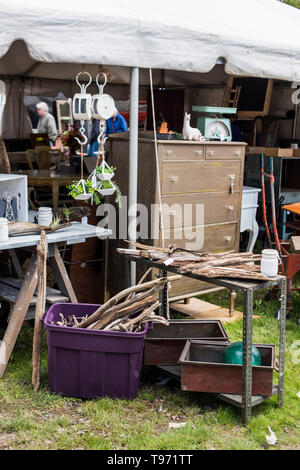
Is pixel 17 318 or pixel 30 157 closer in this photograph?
pixel 17 318

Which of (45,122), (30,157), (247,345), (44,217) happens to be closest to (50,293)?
(44,217)

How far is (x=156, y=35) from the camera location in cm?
424

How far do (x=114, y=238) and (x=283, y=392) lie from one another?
2070 millimetres

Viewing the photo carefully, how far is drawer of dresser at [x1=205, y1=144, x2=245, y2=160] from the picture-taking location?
5.13 meters

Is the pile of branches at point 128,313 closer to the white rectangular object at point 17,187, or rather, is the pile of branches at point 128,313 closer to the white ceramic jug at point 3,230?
the white ceramic jug at point 3,230

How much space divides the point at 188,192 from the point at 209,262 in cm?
152

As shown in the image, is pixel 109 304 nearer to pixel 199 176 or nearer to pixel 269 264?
pixel 269 264

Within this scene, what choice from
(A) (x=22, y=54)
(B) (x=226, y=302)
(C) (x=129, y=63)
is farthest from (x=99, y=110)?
(A) (x=22, y=54)

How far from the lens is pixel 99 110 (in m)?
4.17

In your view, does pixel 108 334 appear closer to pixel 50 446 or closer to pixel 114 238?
pixel 50 446

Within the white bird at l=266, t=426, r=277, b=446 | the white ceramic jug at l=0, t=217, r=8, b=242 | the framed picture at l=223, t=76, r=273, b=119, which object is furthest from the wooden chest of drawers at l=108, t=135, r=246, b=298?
the framed picture at l=223, t=76, r=273, b=119

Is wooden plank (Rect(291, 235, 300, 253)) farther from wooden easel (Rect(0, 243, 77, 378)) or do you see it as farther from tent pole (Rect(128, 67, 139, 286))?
wooden easel (Rect(0, 243, 77, 378))
